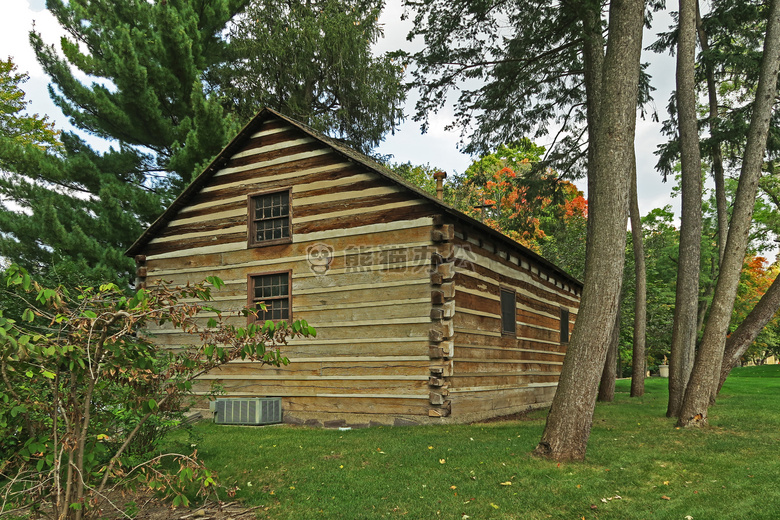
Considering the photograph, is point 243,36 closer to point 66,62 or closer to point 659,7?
point 66,62

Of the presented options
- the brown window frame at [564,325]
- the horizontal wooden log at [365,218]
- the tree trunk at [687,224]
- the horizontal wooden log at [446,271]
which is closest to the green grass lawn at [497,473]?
the tree trunk at [687,224]

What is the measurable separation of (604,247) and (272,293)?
307 inches

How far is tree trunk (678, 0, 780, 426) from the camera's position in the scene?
9484 millimetres

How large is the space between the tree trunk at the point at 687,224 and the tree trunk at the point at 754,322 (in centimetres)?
101

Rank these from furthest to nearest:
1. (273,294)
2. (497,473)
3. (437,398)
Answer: (273,294)
(437,398)
(497,473)

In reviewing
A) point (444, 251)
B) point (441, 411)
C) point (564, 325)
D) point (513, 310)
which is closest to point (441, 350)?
point (441, 411)

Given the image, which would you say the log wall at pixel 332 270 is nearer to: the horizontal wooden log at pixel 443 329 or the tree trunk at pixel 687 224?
the horizontal wooden log at pixel 443 329

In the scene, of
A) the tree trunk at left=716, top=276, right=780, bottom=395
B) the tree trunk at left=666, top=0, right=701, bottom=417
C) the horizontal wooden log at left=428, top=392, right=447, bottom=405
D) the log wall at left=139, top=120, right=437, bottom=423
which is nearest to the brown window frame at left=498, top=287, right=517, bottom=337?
the log wall at left=139, top=120, right=437, bottom=423

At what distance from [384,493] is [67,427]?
3331 millimetres

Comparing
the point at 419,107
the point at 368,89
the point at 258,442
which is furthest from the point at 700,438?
the point at 368,89

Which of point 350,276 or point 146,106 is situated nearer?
point 350,276

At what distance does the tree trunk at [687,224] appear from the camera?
11367mm

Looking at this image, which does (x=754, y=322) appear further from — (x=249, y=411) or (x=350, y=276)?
(x=249, y=411)

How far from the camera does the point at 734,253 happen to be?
32.4 feet
